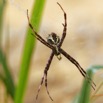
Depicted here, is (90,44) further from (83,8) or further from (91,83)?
(91,83)

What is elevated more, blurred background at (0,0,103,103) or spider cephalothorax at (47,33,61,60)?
spider cephalothorax at (47,33,61,60)

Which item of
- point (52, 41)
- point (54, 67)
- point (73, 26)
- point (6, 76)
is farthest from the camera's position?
point (73, 26)

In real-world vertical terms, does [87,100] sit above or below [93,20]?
above

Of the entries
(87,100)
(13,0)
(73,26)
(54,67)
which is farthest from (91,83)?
(73,26)

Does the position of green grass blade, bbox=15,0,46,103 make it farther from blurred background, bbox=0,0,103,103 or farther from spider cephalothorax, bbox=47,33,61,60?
blurred background, bbox=0,0,103,103

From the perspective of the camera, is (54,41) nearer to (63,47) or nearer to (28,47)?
(28,47)

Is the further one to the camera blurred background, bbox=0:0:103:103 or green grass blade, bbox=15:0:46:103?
blurred background, bbox=0:0:103:103

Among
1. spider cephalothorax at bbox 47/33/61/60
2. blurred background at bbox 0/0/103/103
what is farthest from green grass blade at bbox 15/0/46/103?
blurred background at bbox 0/0/103/103

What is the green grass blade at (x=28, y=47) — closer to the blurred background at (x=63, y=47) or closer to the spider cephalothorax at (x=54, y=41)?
the spider cephalothorax at (x=54, y=41)
